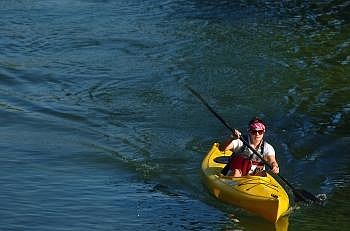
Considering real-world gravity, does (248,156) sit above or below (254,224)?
above

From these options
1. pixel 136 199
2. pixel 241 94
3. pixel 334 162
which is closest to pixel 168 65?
pixel 241 94

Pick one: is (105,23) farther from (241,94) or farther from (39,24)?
(241,94)

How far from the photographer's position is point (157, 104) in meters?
17.5

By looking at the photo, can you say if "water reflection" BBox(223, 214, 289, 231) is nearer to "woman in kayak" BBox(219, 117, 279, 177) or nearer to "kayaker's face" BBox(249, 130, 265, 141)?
"woman in kayak" BBox(219, 117, 279, 177)

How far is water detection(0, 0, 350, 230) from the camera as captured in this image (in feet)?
38.7

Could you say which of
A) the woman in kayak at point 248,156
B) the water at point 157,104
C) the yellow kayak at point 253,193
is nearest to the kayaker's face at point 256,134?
Result: the woman in kayak at point 248,156

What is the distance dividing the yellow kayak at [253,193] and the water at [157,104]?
0.68 feet

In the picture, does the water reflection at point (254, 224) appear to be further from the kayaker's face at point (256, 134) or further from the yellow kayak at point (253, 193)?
the kayaker's face at point (256, 134)

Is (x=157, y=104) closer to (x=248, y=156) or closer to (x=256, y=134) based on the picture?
(x=248, y=156)

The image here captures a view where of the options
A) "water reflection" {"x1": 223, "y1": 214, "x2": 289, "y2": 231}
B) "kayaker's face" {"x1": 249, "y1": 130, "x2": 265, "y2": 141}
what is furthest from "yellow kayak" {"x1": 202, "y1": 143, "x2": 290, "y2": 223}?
"kayaker's face" {"x1": 249, "y1": 130, "x2": 265, "y2": 141}

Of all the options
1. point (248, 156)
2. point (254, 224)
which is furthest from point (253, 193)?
point (248, 156)

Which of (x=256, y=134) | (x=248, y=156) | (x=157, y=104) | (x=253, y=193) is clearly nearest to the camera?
(x=253, y=193)

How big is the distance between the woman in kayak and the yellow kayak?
201mm

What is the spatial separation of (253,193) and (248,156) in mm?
851
